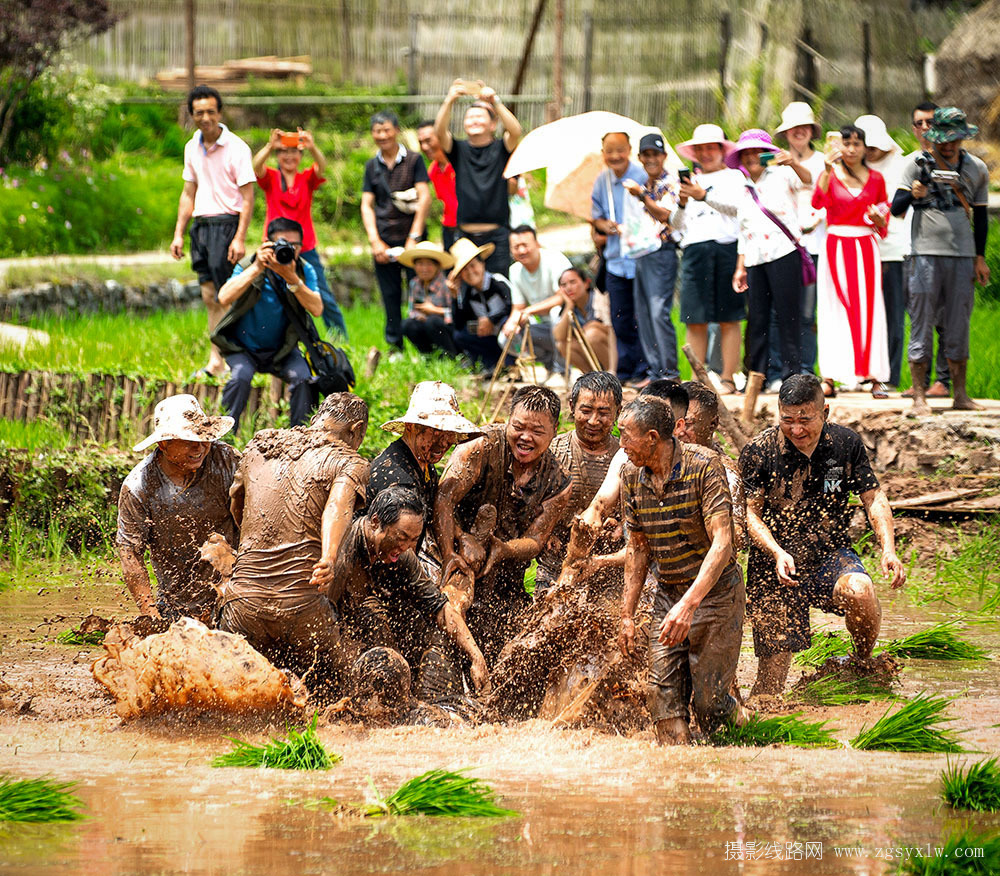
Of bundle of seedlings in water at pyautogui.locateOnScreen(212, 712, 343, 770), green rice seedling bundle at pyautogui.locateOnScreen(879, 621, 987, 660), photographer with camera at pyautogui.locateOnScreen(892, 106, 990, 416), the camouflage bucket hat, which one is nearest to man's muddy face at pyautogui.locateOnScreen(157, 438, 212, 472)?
bundle of seedlings in water at pyautogui.locateOnScreen(212, 712, 343, 770)

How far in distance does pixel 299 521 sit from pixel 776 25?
16585 mm

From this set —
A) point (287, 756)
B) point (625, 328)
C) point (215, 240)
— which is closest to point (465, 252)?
point (625, 328)

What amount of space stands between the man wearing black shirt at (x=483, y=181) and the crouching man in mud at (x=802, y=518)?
5.09 meters

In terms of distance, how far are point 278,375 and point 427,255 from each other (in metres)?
2.35

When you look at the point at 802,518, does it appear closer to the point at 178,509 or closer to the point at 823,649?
the point at 823,649

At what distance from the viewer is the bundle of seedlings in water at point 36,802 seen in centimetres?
465

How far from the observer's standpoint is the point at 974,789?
16.1 ft

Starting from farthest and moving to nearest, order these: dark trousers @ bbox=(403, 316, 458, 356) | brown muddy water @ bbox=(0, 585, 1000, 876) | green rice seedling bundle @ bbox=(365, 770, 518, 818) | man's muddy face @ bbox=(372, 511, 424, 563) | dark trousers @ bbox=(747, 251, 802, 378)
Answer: dark trousers @ bbox=(403, 316, 458, 356) < dark trousers @ bbox=(747, 251, 802, 378) < man's muddy face @ bbox=(372, 511, 424, 563) < green rice seedling bundle @ bbox=(365, 770, 518, 818) < brown muddy water @ bbox=(0, 585, 1000, 876)

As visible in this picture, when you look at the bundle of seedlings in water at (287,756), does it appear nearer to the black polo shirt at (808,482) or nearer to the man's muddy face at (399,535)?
the man's muddy face at (399,535)

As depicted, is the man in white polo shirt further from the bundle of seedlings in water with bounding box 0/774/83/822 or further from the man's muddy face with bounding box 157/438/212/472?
the bundle of seedlings in water with bounding box 0/774/83/822

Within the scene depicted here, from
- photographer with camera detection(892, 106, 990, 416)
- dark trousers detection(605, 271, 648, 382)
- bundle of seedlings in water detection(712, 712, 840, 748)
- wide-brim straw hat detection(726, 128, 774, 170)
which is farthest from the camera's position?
dark trousers detection(605, 271, 648, 382)

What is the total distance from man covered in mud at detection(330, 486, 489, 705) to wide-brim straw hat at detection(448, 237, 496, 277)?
4796 mm

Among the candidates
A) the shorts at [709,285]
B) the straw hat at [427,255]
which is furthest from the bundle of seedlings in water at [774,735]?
the straw hat at [427,255]

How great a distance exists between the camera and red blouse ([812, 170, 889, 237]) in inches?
377
